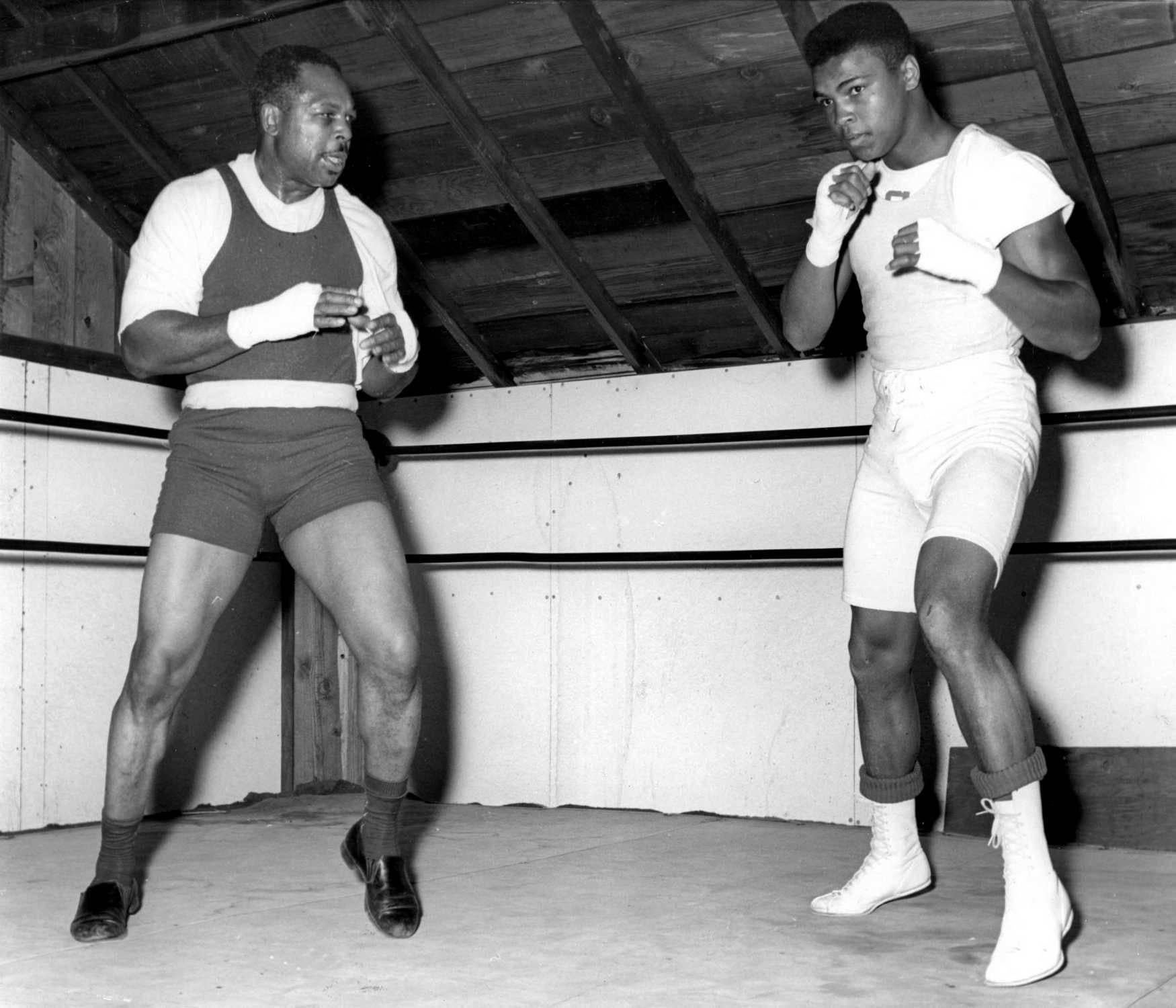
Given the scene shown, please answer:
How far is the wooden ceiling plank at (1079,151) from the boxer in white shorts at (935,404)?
48 cm

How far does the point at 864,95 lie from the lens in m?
2.25

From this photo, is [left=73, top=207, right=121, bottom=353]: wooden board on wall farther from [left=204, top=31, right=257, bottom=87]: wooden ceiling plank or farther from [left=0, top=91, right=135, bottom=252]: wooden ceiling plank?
[left=204, top=31, right=257, bottom=87]: wooden ceiling plank

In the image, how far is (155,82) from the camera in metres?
3.38

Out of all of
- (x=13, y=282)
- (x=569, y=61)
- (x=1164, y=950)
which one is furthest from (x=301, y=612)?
(x=1164, y=950)

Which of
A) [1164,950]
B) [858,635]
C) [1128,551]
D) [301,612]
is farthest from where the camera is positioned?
[301,612]

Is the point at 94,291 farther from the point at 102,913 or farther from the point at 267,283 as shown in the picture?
the point at 102,913

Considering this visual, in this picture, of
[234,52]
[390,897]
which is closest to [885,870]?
[390,897]

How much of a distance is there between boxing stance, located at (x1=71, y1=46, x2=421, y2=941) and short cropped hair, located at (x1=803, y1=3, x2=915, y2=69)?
2.69 ft

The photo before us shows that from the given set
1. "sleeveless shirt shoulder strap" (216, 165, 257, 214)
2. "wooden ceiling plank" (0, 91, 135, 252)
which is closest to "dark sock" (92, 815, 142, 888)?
"sleeveless shirt shoulder strap" (216, 165, 257, 214)

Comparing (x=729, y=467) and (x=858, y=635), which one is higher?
(x=729, y=467)

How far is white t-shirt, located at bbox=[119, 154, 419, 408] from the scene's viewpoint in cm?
231

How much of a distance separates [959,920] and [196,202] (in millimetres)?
1784

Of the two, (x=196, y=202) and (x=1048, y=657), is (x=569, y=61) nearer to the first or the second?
(x=196, y=202)

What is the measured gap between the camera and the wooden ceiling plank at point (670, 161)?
2.91 metres
